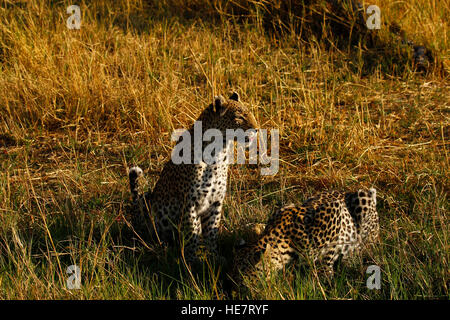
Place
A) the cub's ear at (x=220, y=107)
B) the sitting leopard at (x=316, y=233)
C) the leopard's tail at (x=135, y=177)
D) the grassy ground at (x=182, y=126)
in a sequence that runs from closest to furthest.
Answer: the sitting leopard at (x=316, y=233)
the grassy ground at (x=182, y=126)
the cub's ear at (x=220, y=107)
the leopard's tail at (x=135, y=177)

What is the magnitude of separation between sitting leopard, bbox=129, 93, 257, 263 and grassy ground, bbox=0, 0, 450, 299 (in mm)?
210

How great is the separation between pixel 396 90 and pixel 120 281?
183 inches

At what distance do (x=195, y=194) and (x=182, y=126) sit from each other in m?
2.13

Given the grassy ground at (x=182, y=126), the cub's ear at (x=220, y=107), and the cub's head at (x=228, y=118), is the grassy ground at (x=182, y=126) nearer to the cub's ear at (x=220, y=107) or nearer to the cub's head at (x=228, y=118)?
the cub's head at (x=228, y=118)

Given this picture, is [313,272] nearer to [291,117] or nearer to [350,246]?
[350,246]

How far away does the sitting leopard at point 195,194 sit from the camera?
495cm

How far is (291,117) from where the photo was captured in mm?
6953

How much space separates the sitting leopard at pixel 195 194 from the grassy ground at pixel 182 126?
21 centimetres

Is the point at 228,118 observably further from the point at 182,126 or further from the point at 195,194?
the point at 182,126

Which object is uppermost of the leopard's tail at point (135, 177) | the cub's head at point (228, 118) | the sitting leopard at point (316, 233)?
the cub's head at point (228, 118)

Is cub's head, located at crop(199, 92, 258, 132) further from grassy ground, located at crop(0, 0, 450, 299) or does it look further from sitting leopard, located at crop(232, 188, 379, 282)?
grassy ground, located at crop(0, 0, 450, 299)

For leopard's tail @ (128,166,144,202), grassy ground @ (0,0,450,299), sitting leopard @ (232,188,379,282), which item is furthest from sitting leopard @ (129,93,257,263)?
sitting leopard @ (232,188,379,282)

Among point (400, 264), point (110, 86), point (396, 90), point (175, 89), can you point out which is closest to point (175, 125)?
point (175, 89)

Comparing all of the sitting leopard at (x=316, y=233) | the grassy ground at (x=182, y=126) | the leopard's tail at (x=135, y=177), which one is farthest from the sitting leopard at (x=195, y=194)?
the sitting leopard at (x=316, y=233)
